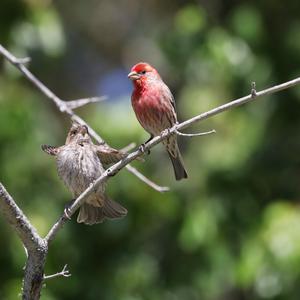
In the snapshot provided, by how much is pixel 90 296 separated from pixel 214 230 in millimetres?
1269

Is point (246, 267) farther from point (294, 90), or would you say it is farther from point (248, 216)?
point (294, 90)

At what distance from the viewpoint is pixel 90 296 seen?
8.27 m

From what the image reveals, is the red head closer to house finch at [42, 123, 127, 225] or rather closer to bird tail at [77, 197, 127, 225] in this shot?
house finch at [42, 123, 127, 225]

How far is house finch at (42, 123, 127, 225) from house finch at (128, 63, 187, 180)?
0.67m

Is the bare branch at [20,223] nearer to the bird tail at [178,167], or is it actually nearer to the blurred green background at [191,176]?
the bird tail at [178,167]

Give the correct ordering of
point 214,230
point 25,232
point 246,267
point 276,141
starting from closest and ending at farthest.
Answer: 1. point 25,232
2. point 246,267
3. point 214,230
4. point 276,141

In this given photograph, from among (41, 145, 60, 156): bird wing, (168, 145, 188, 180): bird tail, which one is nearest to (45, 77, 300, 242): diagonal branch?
(41, 145, 60, 156): bird wing

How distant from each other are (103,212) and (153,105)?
1.20m

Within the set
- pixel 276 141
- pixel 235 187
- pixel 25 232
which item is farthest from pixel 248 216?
pixel 25 232

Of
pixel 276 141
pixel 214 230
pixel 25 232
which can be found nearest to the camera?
pixel 25 232

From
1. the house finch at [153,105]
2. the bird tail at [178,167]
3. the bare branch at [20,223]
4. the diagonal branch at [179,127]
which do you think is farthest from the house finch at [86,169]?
the bare branch at [20,223]

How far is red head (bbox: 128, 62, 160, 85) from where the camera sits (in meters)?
6.66

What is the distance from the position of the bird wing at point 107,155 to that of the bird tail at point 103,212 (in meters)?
0.26

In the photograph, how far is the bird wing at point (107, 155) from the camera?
5.44 m
